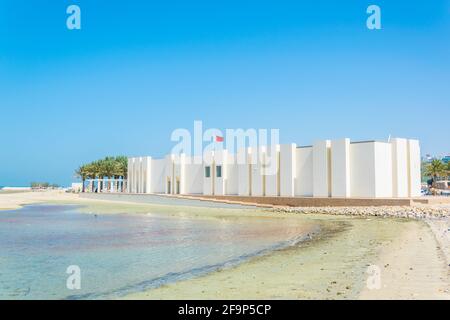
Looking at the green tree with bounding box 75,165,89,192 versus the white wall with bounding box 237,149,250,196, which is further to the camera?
the green tree with bounding box 75,165,89,192

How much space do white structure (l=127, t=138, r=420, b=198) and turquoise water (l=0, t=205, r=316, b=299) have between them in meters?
14.8

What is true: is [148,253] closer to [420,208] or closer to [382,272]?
[382,272]

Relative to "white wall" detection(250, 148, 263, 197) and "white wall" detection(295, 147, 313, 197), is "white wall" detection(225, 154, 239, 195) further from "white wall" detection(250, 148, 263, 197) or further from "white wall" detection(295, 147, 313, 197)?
"white wall" detection(295, 147, 313, 197)

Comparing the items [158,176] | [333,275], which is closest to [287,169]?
[158,176]

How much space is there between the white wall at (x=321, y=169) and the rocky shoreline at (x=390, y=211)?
2.44m

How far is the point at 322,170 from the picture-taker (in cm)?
3969

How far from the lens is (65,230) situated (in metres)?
23.7

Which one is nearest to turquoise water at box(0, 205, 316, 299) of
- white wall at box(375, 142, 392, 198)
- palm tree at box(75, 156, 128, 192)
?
white wall at box(375, 142, 392, 198)

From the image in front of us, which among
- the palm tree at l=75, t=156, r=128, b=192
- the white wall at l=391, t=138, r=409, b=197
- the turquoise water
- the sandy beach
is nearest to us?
the sandy beach

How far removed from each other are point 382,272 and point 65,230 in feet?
59.0

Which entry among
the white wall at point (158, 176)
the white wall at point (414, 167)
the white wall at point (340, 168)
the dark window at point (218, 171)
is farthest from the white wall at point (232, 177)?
the white wall at point (414, 167)

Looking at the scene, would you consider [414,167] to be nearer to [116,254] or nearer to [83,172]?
[116,254]

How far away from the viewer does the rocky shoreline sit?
99.2 feet
